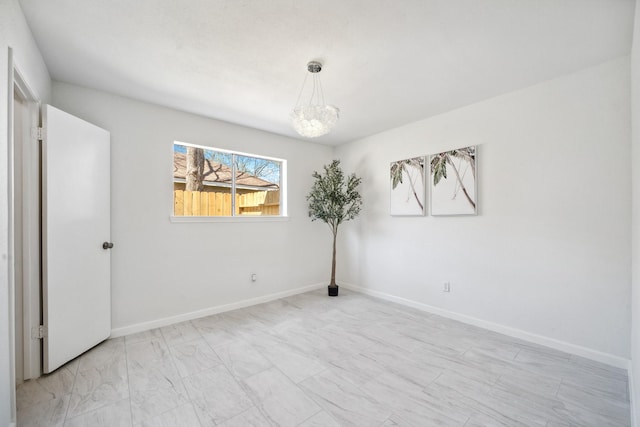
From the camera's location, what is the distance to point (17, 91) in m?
1.88

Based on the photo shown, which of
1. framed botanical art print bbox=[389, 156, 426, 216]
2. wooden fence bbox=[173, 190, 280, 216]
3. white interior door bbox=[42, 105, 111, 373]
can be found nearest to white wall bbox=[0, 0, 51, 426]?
white interior door bbox=[42, 105, 111, 373]

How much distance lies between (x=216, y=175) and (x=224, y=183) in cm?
15

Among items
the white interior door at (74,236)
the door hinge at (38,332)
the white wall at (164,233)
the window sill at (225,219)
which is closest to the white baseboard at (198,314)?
the white wall at (164,233)

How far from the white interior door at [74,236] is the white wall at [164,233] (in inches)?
7.0

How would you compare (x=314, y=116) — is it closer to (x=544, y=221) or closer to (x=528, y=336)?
(x=544, y=221)

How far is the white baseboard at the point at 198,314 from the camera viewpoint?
286 centimetres

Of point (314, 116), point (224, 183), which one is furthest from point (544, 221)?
point (224, 183)

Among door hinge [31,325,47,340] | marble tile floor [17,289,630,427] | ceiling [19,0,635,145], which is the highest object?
ceiling [19,0,635,145]

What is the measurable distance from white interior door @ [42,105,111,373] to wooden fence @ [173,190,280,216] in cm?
78

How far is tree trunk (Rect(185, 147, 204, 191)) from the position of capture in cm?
344

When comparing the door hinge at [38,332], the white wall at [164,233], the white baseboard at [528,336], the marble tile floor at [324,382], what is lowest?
the marble tile floor at [324,382]

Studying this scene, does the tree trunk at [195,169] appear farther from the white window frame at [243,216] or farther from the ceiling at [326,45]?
the ceiling at [326,45]

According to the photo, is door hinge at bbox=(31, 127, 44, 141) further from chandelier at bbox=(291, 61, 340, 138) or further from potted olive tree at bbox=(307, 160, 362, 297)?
potted olive tree at bbox=(307, 160, 362, 297)

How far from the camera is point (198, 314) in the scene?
132 inches
